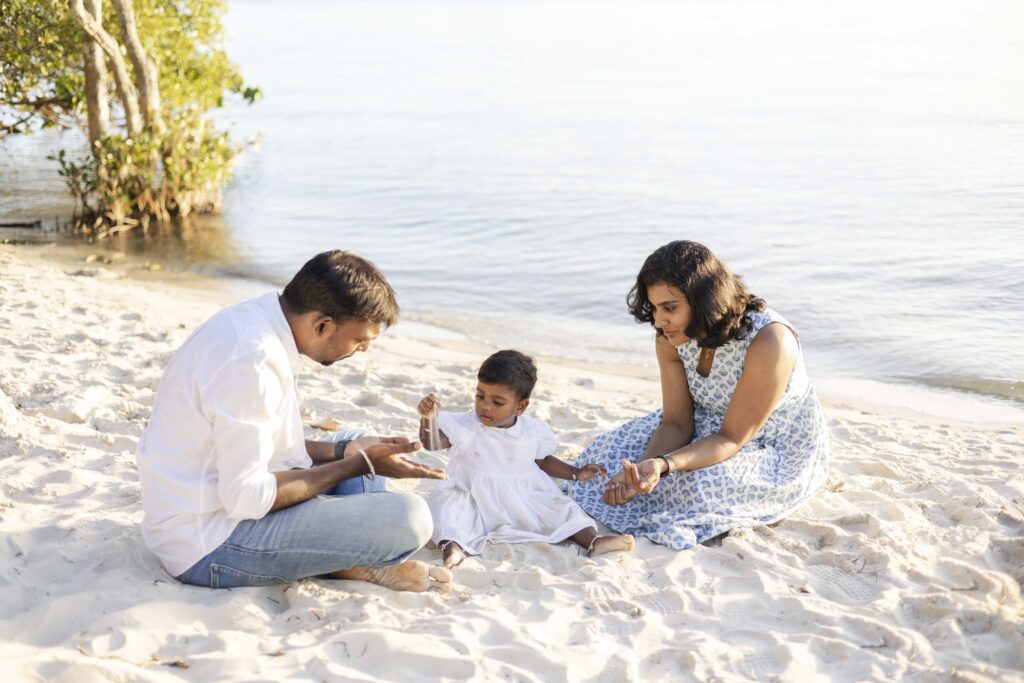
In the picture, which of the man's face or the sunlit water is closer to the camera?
the man's face

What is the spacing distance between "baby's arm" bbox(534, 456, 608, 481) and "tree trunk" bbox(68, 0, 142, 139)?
313 inches

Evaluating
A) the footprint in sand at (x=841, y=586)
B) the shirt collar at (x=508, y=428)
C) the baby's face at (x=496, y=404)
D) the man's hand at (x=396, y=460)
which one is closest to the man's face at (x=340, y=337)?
the man's hand at (x=396, y=460)

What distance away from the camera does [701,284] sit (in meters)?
3.88

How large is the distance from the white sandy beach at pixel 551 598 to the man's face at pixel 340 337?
34.6 inches

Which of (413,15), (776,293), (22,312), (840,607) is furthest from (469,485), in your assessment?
(413,15)

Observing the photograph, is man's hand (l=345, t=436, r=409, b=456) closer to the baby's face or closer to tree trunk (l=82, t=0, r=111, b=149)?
the baby's face

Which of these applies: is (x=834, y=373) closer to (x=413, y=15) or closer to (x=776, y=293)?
(x=776, y=293)

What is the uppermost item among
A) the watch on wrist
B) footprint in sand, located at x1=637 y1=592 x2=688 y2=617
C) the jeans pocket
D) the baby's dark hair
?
the baby's dark hair

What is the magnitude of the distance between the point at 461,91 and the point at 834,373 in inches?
855

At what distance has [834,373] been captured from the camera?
25.9ft

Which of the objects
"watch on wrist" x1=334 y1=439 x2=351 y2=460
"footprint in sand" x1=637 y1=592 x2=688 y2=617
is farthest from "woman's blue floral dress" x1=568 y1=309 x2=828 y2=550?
"watch on wrist" x1=334 y1=439 x2=351 y2=460

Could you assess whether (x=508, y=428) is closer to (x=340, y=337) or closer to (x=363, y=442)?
(x=363, y=442)

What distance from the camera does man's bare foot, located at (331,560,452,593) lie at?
3533 mm

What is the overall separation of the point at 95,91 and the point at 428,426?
8.85m
